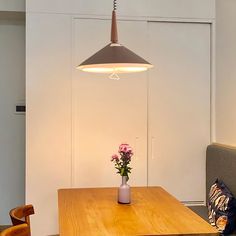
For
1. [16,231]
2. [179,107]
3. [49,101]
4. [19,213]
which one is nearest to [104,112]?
[49,101]

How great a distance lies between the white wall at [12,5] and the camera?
12.4ft

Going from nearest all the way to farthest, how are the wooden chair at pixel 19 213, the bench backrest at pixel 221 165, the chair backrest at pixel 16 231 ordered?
the chair backrest at pixel 16 231 → the wooden chair at pixel 19 213 → the bench backrest at pixel 221 165

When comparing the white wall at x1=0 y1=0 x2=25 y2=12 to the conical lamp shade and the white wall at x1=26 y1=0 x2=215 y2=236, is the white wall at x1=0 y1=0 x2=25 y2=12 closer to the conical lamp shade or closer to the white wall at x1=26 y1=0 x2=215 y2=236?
the white wall at x1=26 y1=0 x2=215 y2=236

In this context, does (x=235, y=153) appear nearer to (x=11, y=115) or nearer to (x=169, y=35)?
(x=169, y=35)

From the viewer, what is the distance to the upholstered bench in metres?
3.02

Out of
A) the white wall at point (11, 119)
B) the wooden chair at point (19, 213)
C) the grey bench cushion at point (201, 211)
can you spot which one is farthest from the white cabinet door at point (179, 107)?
the wooden chair at point (19, 213)

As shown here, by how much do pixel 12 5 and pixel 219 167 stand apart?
254 centimetres

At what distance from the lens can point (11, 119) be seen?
13.8 feet

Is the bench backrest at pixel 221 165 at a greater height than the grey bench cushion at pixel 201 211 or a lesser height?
greater

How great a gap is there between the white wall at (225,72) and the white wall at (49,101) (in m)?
1.09

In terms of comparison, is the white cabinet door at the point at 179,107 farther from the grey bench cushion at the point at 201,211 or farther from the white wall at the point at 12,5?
the white wall at the point at 12,5

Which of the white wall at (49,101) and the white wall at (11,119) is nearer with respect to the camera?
the white wall at (49,101)

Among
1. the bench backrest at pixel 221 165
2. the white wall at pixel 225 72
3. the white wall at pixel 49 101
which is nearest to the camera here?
the bench backrest at pixel 221 165

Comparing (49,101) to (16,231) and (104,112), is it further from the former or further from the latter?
(16,231)
